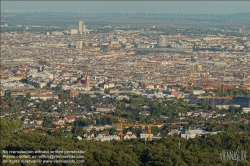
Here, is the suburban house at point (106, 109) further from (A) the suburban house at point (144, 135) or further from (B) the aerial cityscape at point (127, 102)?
(A) the suburban house at point (144, 135)

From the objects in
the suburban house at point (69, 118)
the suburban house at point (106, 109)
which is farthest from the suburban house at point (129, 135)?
the suburban house at point (106, 109)

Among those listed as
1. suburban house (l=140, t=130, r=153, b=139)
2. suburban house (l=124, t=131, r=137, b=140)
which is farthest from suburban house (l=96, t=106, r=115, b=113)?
suburban house (l=124, t=131, r=137, b=140)

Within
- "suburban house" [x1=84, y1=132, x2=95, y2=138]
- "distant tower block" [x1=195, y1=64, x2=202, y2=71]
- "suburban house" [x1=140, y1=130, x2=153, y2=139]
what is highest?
"suburban house" [x1=140, y1=130, x2=153, y2=139]

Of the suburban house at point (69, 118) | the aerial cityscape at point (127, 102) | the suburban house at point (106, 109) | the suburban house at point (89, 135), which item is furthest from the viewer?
the suburban house at point (106, 109)

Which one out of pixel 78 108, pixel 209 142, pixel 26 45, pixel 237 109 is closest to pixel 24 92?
pixel 78 108

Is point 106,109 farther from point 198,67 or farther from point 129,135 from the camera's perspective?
point 198,67

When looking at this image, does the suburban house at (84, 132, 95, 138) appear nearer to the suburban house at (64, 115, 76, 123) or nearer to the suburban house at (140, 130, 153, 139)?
the suburban house at (140, 130, 153, 139)

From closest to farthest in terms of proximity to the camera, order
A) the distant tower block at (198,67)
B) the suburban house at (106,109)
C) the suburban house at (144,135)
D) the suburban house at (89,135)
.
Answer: the suburban house at (144,135) < the suburban house at (89,135) < the suburban house at (106,109) < the distant tower block at (198,67)

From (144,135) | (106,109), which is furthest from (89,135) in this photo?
(106,109)
